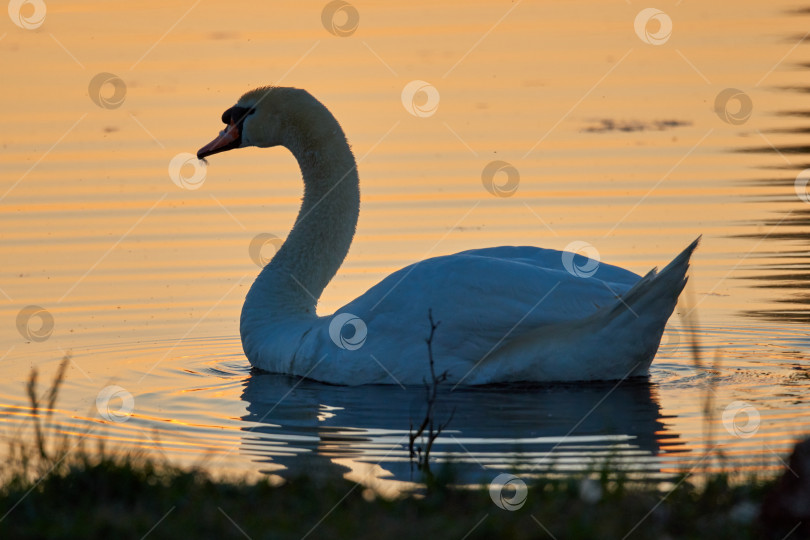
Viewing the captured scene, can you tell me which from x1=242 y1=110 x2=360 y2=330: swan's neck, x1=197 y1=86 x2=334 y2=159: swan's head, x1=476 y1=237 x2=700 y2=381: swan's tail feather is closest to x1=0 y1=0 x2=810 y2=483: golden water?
x1=476 y1=237 x2=700 y2=381: swan's tail feather

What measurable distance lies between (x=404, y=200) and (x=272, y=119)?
366 centimetres

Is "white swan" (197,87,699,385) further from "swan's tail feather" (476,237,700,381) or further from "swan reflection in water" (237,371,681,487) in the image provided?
"swan reflection in water" (237,371,681,487)

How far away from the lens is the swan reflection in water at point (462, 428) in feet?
20.1

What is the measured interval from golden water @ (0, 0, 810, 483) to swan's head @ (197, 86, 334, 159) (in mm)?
1493

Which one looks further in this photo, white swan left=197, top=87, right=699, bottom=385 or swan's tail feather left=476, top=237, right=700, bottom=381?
white swan left=197, top=87, right=699, bottom=385

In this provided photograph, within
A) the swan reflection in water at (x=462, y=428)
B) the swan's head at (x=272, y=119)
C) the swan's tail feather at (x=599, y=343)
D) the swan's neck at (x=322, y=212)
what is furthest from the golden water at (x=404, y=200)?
the swan's head at (x=272, y=119)

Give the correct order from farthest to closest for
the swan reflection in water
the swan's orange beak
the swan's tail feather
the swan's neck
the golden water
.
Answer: the swan's orange beak
the swan's neck
the swan's tail feather
the golden water
the swan reflection in water

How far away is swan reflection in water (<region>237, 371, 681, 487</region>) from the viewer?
6117mm

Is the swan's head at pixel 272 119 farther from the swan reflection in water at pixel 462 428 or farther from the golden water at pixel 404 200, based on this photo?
the swan reflection in water at pixel 462 428

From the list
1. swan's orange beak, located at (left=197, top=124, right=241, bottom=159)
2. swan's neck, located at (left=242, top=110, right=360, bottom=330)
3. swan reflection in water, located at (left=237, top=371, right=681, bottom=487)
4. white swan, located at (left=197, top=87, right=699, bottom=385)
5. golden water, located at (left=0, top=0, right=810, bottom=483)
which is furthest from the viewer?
swan's orange beak, located at (left=197, top=124, right=241, bottom=159)

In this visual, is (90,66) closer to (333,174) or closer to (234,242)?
(234,242)

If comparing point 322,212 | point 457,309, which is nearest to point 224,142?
point 322,212

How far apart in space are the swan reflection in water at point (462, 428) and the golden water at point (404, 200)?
26mm

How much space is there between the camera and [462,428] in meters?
7.00
